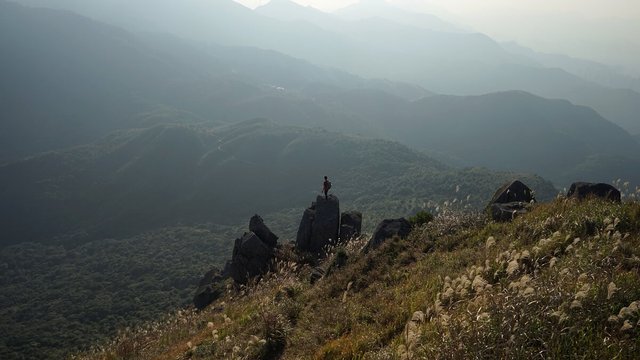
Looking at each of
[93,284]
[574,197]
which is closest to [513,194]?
[574,197]

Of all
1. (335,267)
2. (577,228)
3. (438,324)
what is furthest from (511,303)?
(335,267)

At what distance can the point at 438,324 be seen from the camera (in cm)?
654

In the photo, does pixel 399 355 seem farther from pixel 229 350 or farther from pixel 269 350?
pixel 229 350

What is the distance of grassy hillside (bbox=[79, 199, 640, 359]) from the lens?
18.0ft

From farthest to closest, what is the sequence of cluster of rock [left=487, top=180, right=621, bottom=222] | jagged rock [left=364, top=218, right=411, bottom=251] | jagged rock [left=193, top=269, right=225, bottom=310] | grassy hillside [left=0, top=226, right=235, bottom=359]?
grassy hillside [left=0, top=226, right=235, bottom=359] → jagged rock [left=193, top=269, right=225, bottom=310] → jagged rock [left=364, top=218, right=411, bottom=251] → cluster of rock [left=487, top=180, right=621, bottom=222]

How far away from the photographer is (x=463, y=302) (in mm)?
7297

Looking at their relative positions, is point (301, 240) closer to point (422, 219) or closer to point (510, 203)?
point (422, 219)

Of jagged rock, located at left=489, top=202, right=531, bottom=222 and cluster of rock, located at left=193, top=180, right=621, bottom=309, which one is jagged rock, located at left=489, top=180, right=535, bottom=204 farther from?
cluster of rock, located at left=193, top=180, right=621, bottom=309

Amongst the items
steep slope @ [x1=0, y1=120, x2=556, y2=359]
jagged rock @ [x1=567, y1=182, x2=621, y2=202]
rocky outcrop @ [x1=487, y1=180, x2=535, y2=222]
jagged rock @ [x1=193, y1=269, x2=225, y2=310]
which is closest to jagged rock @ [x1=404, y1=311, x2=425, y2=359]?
rocky outcrop @ [x1=487, y1=180, x2=535, y2=222]

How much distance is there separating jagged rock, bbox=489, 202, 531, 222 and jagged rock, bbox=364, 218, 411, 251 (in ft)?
10.4

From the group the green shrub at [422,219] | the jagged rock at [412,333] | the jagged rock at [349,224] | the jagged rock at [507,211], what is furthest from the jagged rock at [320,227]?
the jagged rock at [412,333]

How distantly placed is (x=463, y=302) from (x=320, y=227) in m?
18.7

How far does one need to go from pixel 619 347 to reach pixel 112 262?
146m

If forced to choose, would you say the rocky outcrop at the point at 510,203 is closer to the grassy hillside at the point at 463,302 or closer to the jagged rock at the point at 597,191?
the grassy hillside at the point at 463,302
